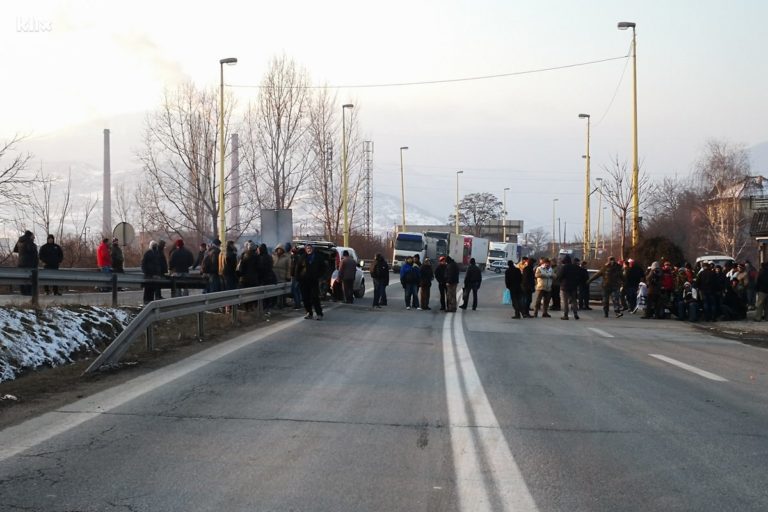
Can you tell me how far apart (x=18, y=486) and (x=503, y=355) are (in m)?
9.18

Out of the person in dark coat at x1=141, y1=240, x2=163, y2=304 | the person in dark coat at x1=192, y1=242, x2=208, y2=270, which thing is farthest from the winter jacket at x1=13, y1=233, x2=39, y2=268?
the person in dark coat at x1=192, y1=242, x2=208, y2=270

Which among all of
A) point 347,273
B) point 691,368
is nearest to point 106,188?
point 347,273

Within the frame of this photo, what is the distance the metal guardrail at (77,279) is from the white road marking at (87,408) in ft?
15.1

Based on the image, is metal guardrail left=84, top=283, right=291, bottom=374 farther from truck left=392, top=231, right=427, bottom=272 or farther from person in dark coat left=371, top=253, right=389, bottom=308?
truck left=392, top=231, right=427, bottom=272

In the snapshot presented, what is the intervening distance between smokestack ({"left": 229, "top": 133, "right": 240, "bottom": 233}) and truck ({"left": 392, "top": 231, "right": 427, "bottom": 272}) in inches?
431

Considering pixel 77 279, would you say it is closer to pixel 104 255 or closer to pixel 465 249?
pixel 104 255

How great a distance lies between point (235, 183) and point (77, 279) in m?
34.6

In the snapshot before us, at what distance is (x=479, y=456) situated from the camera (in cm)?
616

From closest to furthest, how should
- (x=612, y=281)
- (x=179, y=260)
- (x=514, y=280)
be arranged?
(x=179, y=260) < (x=514, y=280) < (x=612, y=281)

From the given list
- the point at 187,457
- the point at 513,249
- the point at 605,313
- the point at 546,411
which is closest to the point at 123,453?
the point at 187,457

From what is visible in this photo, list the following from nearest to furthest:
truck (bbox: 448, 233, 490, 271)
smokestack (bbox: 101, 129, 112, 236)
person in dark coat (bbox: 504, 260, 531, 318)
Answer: person in dark coat (bbox: 504, 260, 531, 318)
smokestack (bbox: 101, 129, 112, 236)
truck (bbox: 448, 233, 490, 271)

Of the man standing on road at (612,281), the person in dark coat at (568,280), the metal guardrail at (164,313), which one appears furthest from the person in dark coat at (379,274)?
the man standing on road at (612,281)

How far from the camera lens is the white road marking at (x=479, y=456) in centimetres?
505

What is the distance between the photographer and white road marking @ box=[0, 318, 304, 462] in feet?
21.0
